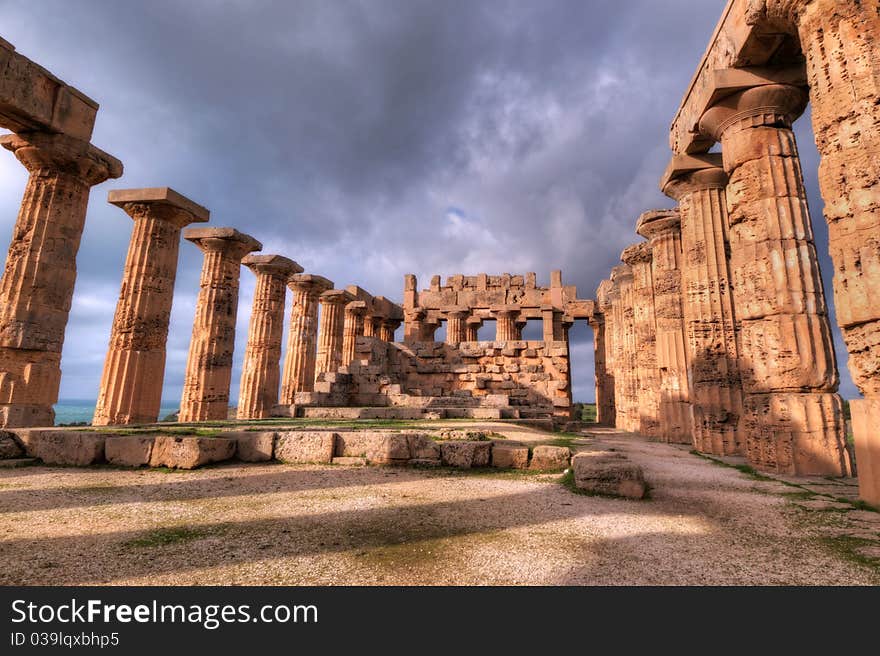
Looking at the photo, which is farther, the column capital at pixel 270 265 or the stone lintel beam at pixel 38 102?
the column capital at pixel 270 265

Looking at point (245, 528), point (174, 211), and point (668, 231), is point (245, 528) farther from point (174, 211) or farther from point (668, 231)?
point (668, 231)

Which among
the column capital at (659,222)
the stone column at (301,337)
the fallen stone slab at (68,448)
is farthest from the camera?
the stone column at (301,337)

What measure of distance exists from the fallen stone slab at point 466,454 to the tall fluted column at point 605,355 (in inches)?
→ 837

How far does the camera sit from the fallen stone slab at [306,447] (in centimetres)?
696

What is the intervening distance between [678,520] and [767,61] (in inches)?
321

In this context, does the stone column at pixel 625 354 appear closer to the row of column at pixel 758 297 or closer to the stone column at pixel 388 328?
the row of column at pixel 758 297

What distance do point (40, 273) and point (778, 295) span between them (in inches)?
630

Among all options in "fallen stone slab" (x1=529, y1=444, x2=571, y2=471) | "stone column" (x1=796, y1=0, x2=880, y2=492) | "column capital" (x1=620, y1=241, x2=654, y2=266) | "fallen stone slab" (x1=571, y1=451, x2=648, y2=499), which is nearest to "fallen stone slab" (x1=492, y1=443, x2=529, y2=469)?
"fallen stone slab" (x1=529, y1=444, x2=571, y2=471)

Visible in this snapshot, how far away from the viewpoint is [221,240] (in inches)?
638

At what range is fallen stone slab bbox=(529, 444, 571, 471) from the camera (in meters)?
6.57

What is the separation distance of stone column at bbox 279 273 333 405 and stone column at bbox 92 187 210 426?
25.1ft

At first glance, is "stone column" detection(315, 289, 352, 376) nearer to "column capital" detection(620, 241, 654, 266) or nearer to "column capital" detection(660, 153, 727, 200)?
"column capital" detection(620, 241, 654, 266)

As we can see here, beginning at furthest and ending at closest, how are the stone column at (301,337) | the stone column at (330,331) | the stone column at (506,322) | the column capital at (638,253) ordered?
the stone column at (506,322) → the stone column at (330,331) → the stone column at (301,337) → the column capital at (638,253)

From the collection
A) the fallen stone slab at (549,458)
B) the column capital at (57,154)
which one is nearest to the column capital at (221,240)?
the column capital at (57,154)
